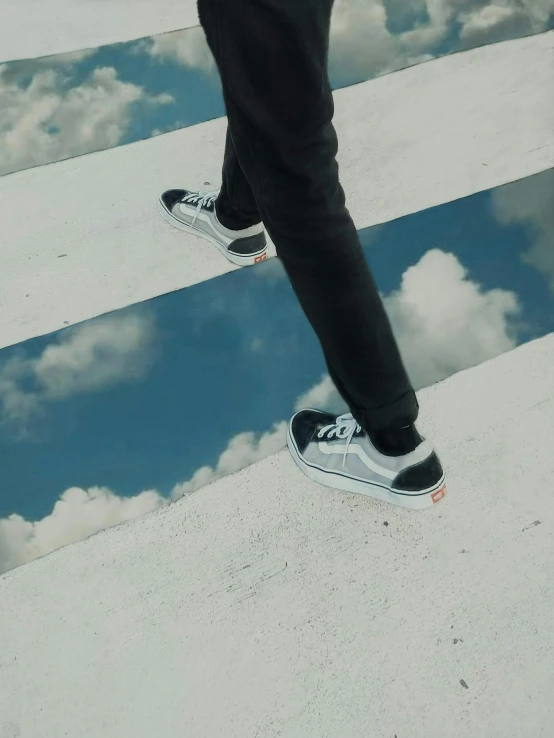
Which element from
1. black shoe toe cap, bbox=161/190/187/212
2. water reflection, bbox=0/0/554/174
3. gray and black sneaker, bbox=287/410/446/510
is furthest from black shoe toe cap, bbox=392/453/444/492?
water reflection, bbox=0/0/554/174

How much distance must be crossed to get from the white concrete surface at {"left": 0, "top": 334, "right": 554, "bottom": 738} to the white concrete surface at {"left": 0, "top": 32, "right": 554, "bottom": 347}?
25.6 inches

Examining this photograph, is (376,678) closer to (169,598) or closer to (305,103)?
(169,598)

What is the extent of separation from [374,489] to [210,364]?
1.64ft

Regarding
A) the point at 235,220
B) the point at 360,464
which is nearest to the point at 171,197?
the point at 235,220

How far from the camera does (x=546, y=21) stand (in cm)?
240

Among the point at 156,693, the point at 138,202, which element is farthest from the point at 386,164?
the point at 156,693

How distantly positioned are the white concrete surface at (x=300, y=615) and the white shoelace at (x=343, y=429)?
0.11 metres

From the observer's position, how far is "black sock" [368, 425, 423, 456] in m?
1.24

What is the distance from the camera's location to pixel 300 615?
1239mm

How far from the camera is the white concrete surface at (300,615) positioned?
3.75ft

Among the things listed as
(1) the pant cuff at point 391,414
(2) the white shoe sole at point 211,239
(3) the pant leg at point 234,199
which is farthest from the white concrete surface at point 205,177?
(1) the pant cuff at point 391,414

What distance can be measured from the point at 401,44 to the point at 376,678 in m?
2.06

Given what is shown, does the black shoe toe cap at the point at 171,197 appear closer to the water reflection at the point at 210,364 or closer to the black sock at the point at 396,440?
the water reflection at the point at 210,364

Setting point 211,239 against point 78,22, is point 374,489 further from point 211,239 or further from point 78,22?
point 78,22
